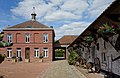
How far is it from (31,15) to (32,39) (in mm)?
7668

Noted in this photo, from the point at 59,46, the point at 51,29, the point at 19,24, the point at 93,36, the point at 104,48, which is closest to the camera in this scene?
the point at 104,48

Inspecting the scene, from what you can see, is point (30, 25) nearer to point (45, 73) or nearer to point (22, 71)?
point (22, 71)

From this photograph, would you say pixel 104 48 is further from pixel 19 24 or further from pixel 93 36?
pixel 19 24

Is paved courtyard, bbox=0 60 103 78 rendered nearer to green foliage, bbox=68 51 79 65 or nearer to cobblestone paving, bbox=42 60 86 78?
cobblestone paving, bbox=42 60 86 78

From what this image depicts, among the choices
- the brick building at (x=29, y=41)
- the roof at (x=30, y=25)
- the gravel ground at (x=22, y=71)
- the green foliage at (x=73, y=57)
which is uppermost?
the roof at (x=30, y=25)

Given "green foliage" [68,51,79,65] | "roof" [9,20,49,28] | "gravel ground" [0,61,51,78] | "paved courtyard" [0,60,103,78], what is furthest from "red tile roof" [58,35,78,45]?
"paved courtyard" [0,60,103,78]

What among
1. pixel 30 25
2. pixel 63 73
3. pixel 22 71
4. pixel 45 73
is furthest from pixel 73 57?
pixel 30 25

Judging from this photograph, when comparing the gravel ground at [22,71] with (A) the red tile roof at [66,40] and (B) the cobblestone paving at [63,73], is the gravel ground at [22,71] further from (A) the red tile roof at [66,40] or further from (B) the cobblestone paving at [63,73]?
(A) the red tile roof at [66,40]

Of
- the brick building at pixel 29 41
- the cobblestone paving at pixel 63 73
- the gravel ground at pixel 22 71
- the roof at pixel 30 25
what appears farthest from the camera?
the roof at pixel 30 25

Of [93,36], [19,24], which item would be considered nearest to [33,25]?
[19,24]

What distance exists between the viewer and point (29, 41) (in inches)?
1305

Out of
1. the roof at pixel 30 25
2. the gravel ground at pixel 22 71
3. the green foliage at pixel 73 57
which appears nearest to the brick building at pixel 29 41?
the roof at pixel 30 25

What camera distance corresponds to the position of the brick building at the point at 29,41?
33062mm

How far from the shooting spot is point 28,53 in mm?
33281
